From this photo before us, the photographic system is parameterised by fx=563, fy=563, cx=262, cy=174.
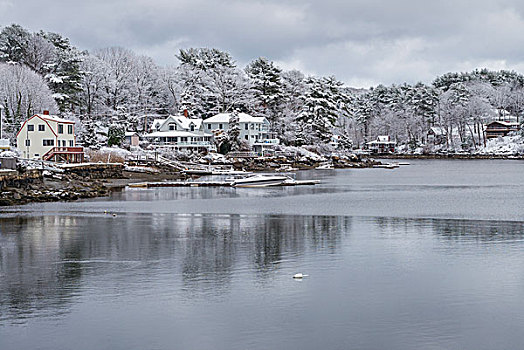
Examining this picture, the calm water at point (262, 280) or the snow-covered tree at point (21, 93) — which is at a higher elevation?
the snow-covered tree at point (21, 93)

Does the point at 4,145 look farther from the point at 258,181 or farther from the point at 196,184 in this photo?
the point at 258,181

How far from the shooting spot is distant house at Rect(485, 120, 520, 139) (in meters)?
122

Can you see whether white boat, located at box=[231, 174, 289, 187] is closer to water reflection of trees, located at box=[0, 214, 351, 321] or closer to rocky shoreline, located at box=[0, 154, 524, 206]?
rocky shoreline, located at box=[0, 154, 524, 206]

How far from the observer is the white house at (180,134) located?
7650 centimetres

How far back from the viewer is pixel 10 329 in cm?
1302

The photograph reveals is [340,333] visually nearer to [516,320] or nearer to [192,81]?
[516,320]

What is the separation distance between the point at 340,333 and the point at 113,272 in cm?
852

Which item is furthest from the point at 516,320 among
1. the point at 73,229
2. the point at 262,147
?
the point at 262,147

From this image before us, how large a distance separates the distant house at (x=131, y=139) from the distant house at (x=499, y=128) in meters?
81.3

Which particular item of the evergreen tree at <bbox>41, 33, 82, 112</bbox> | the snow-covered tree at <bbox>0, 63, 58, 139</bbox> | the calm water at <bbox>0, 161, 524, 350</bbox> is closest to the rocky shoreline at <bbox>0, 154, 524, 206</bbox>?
the calm water at <bbox>0, 161, 524, 350</bbox>

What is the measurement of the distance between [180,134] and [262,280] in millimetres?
61088

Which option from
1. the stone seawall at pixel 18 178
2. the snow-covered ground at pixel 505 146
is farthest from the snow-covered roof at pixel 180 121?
the snow-covered ground at pixel 505 146

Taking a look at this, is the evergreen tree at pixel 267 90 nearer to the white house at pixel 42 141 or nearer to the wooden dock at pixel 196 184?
the wooden dock at pixel 196 184

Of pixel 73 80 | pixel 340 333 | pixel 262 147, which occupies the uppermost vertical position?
pixel 73 80
